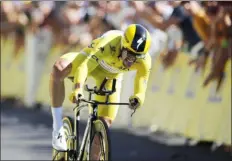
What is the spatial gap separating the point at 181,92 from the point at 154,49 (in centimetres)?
138

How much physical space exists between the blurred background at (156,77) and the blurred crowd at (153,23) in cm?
2

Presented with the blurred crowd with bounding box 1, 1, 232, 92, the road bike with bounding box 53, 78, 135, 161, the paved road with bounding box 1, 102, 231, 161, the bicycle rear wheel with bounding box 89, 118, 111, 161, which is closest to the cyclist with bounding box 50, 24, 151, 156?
the road bike with bounding box 53, 78, 135, 161

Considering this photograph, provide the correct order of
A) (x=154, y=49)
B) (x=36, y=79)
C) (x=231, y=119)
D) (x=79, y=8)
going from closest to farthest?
1. (x=231, y=119)
2. (x=154, y=49)
3. (x=79, y=8)
4. (x=36, y=79)

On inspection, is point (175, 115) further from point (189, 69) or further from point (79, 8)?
point (79, 8)

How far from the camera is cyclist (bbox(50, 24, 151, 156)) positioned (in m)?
7.18

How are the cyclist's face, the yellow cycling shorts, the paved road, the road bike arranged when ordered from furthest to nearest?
the paved road → the yellow cycling shorts → the road bike → the cyclist's face

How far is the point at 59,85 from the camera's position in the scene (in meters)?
7.73

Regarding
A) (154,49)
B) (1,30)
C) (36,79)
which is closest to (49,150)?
(154,49)

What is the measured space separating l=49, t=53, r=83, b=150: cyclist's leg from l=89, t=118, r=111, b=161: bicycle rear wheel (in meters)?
0.43

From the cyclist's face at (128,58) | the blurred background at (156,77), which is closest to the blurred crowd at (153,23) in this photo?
the blurred background at (156,77)

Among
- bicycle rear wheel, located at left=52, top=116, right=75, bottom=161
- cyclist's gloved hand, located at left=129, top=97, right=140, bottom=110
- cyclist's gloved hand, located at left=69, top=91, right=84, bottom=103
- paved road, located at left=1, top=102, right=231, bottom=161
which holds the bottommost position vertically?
paved road, located at left=1, top=102, right=231, bottom=161

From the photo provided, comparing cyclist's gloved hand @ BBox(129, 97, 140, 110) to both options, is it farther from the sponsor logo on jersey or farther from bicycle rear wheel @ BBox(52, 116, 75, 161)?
bicycle rear wheel @ BBox(52, 116, 75, 161)

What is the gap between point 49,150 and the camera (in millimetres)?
11398

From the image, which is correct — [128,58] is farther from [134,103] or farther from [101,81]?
[101,81]
